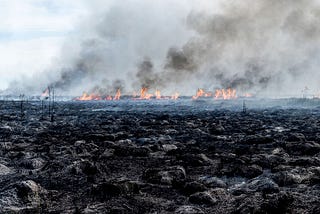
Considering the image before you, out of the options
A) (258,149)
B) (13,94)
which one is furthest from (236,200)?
(13,94)

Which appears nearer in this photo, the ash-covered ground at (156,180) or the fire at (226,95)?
the ash-covered ground at (156,180)

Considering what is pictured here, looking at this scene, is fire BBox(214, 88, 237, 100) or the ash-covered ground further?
fire BBox(214, 88, 237, 100)

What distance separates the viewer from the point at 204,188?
27.8 ft

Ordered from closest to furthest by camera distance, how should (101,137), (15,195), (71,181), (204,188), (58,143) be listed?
(15,195)
(204,188)
(71,181)
(58,143)
(101,137)

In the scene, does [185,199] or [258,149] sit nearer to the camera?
[185,199]

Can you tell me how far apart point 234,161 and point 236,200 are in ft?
13.1

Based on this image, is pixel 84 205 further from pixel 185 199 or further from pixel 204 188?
pixel 204 188

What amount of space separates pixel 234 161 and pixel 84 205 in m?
5.76

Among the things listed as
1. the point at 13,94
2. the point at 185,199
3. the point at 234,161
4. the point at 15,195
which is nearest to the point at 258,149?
the point at 234,161

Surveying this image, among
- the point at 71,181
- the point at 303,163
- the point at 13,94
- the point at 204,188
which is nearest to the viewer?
the point at 204,188

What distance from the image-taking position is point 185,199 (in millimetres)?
7938

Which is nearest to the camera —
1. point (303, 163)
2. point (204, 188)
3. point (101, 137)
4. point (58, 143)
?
point (204, 188)

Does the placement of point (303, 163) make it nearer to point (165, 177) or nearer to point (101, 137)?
point (165, 177)

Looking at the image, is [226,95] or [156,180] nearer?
[156,180]
